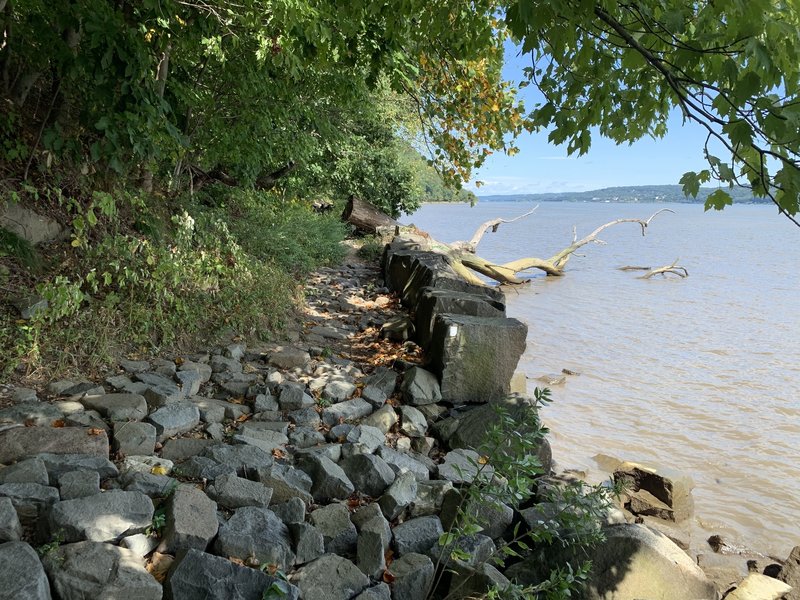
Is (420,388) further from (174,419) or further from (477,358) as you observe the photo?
(174,419)

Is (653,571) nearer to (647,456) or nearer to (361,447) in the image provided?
(361,447)

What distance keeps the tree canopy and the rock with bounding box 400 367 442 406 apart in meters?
2.52

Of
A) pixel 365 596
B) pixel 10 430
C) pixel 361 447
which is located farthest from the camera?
pixel 361 447

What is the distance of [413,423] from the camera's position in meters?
4.65

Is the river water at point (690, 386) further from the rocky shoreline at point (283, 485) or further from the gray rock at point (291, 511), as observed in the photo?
the gray rock at point (291, 511)

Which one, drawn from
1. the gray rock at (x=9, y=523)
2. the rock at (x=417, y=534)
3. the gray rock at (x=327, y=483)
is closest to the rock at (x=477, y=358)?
the gray rock at (x=327, y=483)

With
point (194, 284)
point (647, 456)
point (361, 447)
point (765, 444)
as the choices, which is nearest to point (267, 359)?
point (194, 284)

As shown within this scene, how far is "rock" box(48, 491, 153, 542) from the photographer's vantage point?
234 cm

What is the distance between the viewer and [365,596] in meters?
2.42

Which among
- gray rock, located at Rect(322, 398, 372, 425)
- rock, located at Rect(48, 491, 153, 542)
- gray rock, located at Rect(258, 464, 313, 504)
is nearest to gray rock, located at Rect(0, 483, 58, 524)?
rock, located at Rect(48, 491, 153, 542)

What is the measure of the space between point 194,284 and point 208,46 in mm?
2708

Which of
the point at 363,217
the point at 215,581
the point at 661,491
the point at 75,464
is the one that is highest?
the point at 363,217

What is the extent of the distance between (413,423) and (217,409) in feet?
5.06

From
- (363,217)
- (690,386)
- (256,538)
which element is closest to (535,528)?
(256,538)
